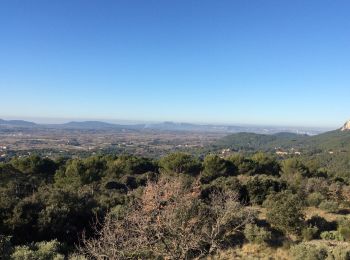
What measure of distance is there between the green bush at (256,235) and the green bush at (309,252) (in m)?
1.95

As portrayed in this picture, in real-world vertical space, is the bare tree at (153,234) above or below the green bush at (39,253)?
above

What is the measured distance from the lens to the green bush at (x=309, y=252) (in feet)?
42.9

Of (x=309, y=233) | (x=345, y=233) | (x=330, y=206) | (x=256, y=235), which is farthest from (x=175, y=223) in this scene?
(x=330, y=206)

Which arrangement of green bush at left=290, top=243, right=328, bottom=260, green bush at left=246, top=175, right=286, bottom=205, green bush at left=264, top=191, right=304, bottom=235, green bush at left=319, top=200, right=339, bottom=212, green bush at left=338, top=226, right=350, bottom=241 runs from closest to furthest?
green bush at left=290, top=243, right=328, bottom=260 < green bush at left=338, top=226, right=350, bottom=241 < green bush at left=264, top=191, right=304, bottom=235 < green bush at left=319, top=200, right=339, bottom=212 < green bush at left=246, top=175, right=286, bottom=205

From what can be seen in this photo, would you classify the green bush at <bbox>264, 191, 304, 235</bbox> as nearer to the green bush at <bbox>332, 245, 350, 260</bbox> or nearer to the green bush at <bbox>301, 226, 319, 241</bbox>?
the green bush at <bbox>301, 226, 319, 241</bbox>

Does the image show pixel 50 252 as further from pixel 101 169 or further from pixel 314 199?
pixel 101 169

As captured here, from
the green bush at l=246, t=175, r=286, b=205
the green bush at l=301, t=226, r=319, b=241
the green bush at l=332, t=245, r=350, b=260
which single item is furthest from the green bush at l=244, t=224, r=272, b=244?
the green bush at l=246, t=175, r=286, b=205

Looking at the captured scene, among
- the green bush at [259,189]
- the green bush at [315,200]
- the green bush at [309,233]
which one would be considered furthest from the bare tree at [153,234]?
the green bush at [315,200]

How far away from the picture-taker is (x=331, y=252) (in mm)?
13727

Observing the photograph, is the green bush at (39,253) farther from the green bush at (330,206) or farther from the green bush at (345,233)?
the green bush at (330,206)

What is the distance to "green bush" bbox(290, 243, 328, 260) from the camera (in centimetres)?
1309

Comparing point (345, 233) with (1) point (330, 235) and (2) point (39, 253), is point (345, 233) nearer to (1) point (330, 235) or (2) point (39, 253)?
(1) point (330, 235)

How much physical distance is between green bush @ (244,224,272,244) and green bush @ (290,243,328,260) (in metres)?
1.95

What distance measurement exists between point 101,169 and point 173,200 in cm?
2518
